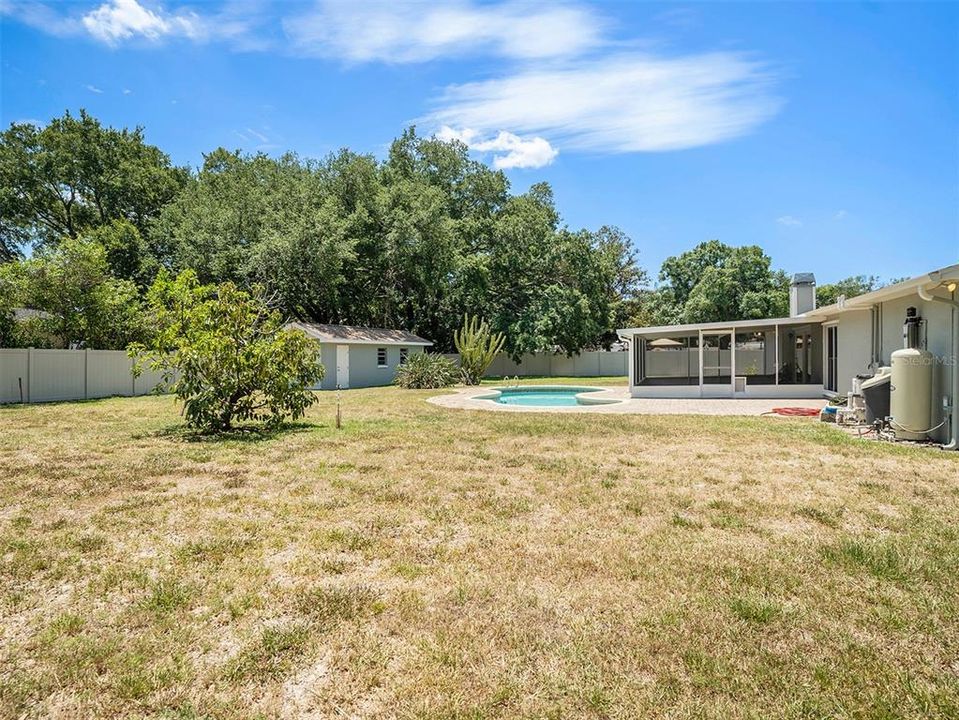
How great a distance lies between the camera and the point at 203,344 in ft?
30.9

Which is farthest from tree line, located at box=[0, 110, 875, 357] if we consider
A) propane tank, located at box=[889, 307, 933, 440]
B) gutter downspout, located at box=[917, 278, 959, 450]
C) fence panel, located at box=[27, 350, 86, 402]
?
gutter downspout, located at box=[917, 278, 959, 450]

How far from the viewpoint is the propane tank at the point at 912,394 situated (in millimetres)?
9000

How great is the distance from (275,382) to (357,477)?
161 inches

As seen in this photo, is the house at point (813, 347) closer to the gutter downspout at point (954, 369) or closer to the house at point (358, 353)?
the gutter downspout at point (954, 369)

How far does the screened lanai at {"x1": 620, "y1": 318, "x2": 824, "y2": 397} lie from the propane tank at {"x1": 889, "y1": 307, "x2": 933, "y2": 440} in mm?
8041

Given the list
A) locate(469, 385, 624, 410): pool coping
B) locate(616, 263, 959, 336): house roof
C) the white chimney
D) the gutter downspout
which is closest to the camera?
locate(616, 263, 959, 336): house roof

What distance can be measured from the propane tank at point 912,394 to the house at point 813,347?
18cm

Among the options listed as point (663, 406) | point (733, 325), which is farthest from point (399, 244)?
point (663, 406)

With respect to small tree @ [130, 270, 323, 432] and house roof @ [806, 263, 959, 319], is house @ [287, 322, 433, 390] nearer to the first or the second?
small tree @ [130, 270, 323, 432]

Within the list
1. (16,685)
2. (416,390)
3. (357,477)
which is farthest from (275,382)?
(416,390)

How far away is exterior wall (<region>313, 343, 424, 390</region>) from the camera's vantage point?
24000mm

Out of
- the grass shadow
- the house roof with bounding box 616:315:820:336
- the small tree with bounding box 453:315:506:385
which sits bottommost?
the grass shadow

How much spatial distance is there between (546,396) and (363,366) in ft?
29.9

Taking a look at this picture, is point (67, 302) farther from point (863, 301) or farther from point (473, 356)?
point (863, 301)
